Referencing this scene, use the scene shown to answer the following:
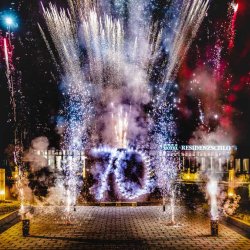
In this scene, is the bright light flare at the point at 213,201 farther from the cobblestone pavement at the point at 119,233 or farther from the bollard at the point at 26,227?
the bollard at the point at 26,227

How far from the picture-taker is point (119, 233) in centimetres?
884

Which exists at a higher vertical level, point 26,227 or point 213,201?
point 213,201

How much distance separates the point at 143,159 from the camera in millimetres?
16141

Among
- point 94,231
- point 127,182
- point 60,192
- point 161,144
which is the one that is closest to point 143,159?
point 127,182

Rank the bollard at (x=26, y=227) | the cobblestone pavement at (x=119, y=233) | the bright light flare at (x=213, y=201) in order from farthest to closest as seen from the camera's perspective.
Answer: the bright light flare at (x=213, y=201)
the bollard at (x=26, y=227)
the cobblestone pavement at (x=119, y=233)

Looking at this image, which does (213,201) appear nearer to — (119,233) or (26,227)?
(119,233)

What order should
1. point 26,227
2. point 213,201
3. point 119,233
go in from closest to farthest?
point 26,227, point 119,233, point 213,201

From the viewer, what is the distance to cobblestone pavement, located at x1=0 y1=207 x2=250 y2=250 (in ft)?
25.1

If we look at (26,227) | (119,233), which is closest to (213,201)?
(119,233)

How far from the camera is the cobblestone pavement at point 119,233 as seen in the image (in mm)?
7637

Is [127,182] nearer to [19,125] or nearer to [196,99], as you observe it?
[19,125]

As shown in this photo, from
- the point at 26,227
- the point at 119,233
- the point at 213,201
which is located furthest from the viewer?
the point at 213,201

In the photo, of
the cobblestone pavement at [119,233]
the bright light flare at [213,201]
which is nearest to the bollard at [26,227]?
the cobblestone pavement at [119,233]

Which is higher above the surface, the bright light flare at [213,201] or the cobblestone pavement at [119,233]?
the bright light flare at [213,201]
